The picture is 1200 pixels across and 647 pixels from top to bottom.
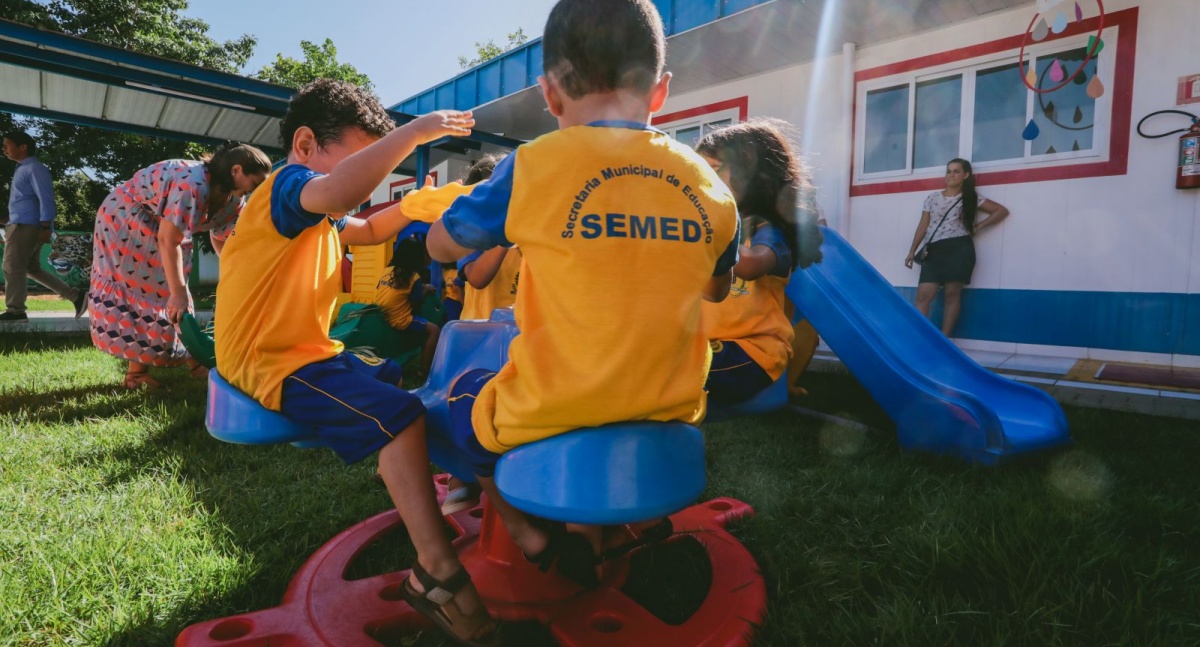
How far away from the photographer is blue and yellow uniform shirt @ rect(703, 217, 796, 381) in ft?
6.75

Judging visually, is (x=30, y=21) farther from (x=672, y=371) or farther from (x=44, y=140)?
(x=672, y=371)

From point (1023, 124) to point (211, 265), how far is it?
17.0 meters

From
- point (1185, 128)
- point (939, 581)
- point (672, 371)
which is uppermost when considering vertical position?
point (1185, 128)

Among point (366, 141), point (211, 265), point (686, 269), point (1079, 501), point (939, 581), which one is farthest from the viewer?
point (211, 265)

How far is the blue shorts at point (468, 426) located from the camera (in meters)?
1.26

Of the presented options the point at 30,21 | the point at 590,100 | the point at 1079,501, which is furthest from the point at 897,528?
the point at 30,21

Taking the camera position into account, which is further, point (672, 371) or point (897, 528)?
point (897, 528)

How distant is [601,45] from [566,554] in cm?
113

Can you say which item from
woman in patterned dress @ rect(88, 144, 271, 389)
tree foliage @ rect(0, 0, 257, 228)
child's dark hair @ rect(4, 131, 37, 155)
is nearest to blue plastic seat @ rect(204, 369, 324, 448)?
woman in patterned dress @ rect(88, 144, 271, 389)

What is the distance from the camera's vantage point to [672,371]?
1.15 m

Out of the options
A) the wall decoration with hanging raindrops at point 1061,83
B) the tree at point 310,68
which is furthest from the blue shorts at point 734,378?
the tree at point 310,68

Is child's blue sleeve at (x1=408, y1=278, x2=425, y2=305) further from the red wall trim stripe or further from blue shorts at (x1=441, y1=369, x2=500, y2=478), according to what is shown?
the red wall trim stripe

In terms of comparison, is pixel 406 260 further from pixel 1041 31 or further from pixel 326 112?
pixel 1041 31

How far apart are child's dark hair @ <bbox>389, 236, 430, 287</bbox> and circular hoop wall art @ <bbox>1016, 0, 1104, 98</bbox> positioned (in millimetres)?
5088
